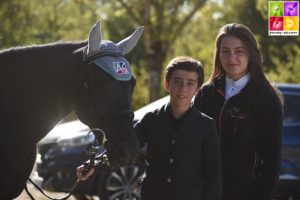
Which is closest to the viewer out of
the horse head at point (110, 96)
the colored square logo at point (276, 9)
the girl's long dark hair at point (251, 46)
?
the horse head at point (110, 96)

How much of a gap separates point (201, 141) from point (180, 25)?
503 inches

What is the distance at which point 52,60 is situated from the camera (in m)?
4.35

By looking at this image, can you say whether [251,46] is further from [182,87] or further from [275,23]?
[275,23]

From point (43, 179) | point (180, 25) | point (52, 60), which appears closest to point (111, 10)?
point (180, 25)

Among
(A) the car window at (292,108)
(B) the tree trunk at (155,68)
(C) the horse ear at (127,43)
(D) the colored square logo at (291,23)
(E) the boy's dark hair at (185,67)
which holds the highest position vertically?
(C) the horse ear at (127,43)

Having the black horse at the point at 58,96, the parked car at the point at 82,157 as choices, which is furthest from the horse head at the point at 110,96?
Result: the parked car at the point at 82,157

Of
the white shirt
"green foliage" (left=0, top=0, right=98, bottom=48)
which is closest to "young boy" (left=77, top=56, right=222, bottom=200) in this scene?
the white shirt

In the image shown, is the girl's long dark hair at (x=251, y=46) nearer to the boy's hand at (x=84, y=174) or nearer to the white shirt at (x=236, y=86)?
the white shirt at (x=236, y=86)

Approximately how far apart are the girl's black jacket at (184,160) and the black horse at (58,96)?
24 centimetres

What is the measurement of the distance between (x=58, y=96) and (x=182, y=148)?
0.88 metres

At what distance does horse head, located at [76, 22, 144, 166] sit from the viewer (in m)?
4.05

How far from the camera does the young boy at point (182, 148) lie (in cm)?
414

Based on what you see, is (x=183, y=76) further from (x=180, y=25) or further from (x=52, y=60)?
(x=180, y=25)

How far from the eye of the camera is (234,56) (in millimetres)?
4457
